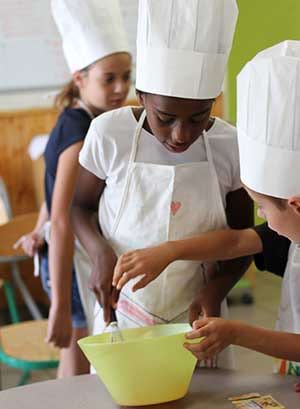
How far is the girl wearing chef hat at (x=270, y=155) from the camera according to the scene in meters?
1.05

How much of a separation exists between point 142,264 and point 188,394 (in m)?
0.21

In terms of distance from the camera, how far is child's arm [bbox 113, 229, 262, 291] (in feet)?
4.00

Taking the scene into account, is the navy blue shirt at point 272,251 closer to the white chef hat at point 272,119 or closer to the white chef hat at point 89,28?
the white chef hat at point 272,119

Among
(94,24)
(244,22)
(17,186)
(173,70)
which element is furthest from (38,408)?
(244,22)

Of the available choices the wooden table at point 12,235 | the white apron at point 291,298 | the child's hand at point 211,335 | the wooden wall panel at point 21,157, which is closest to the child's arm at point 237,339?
the child's hand at point 211,335

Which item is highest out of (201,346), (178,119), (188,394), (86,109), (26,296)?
(178,119)

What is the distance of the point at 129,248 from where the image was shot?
4.68 feet

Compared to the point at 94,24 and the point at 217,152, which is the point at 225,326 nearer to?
the point at 217,152

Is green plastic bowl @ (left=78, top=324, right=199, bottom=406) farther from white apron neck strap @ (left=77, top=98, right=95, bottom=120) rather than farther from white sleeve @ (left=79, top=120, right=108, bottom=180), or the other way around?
white apron neck strap @ (left=77, top=98, right=95, bottom=120)

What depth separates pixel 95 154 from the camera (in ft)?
4.70

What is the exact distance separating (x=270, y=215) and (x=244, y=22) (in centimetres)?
246

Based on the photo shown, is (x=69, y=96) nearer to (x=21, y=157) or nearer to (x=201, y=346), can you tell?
(x=201, y=346)

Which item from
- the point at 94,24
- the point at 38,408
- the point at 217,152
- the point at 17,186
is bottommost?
the point at 17,186

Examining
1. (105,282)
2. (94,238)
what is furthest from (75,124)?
(105,282)
